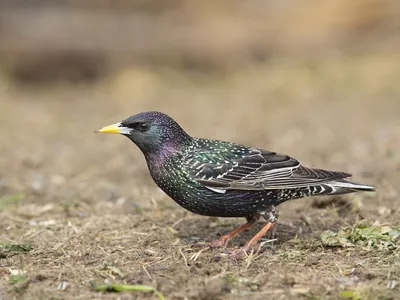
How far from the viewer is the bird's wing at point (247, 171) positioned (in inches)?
208

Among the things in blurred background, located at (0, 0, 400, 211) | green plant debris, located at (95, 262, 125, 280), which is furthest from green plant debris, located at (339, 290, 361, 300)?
blurred background, located at (0, 0, 400, 211)

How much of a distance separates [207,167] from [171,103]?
7.13m

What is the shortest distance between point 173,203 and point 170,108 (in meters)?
5.18

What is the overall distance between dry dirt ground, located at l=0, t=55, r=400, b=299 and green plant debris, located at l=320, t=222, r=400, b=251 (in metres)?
0.03

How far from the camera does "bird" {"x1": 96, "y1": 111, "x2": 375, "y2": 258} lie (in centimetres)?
526

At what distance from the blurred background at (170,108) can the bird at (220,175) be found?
0.41m

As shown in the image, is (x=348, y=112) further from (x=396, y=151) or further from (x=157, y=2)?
(x=157, y=2)

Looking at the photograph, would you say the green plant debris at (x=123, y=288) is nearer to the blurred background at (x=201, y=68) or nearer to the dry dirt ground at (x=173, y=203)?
the dry dirt ground at (x=173, y=203)

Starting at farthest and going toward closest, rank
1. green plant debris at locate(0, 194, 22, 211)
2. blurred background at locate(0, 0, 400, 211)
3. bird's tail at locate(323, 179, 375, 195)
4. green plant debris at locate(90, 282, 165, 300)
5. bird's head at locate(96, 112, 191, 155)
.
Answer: blurred background at locate(0, 0, 400, 211) → green plant debris at locate(0, 194, 22, 211) → bird's tail at locate(323, 179, 375, 195) → bird's head at locate(96, 112, 191, 155) → green plant debris at locate(90, 282, 165, 300)

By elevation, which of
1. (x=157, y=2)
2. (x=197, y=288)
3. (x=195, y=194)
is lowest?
(x=197, y=288)

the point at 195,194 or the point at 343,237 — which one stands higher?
the point at 195,194

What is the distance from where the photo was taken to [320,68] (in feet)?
45.2

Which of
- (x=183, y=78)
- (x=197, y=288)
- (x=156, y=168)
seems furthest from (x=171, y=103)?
(x=197, y=288)

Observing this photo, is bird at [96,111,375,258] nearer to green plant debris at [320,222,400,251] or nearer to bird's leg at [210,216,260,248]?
bird's leg at [210,216,260,248]
